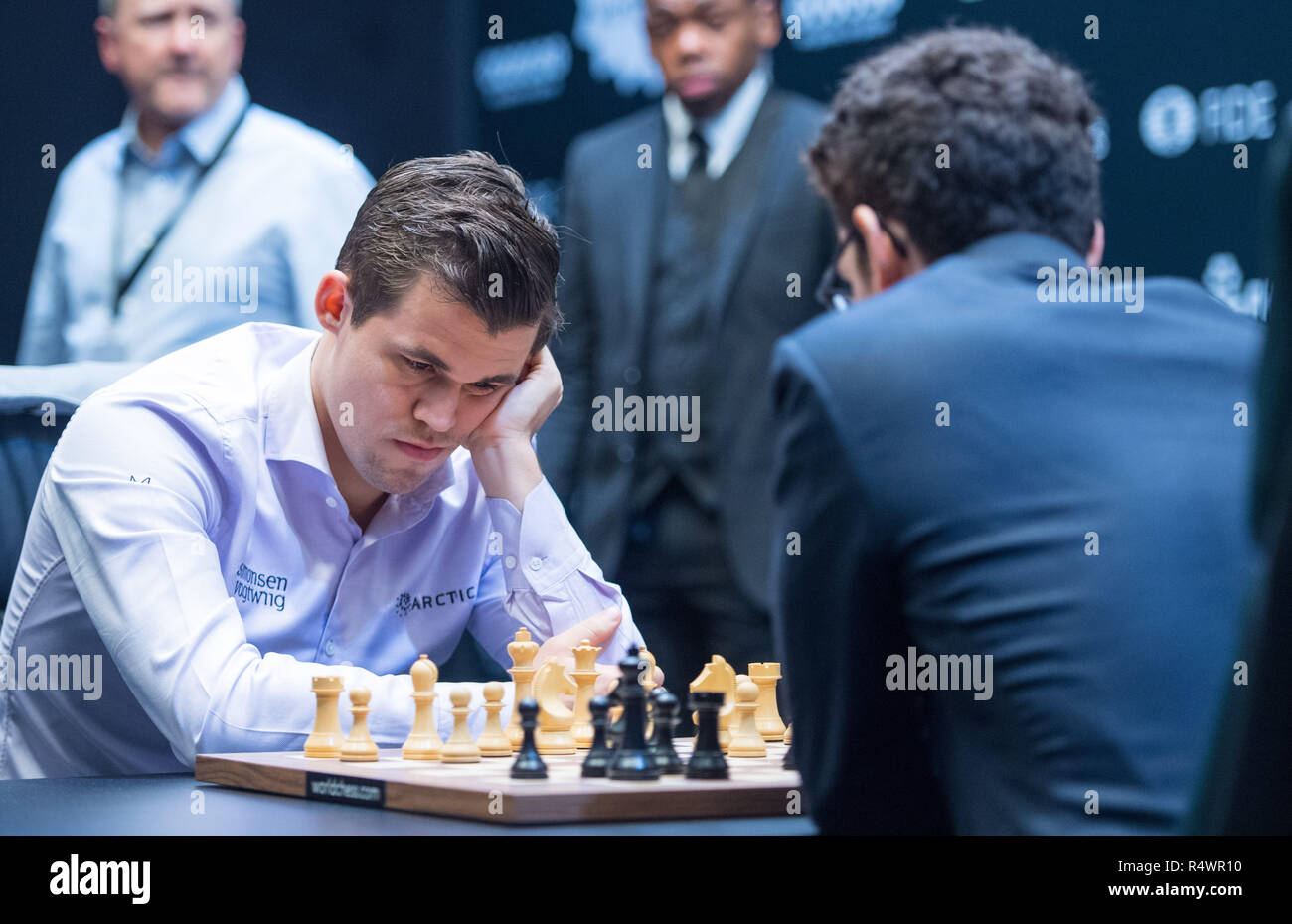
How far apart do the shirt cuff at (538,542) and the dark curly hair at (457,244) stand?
0.28m

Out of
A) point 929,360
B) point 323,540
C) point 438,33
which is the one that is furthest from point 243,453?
point 438,33

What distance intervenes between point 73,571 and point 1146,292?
1398 mm

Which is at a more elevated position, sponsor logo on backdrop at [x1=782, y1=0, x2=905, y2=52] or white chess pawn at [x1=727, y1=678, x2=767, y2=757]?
sponsor logo on backdrop at [x1=782, y1=0, x2=905, y2=52]

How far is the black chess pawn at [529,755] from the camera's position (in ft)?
4.63

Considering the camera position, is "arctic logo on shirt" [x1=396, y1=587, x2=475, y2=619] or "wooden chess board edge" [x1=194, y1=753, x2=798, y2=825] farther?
"arctic logo on shirt" [x1=396, y1=587, x2=475, y2=619]

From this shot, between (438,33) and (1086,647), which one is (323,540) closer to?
(1086,647)

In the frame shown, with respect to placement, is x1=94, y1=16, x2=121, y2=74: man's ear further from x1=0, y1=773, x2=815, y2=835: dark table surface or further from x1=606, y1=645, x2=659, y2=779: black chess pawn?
x1=606, y1=645, x2=659, y2=779: black chess pawn

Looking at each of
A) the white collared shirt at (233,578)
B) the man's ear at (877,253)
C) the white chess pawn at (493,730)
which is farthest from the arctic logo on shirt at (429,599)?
the man's ear at (877,253)

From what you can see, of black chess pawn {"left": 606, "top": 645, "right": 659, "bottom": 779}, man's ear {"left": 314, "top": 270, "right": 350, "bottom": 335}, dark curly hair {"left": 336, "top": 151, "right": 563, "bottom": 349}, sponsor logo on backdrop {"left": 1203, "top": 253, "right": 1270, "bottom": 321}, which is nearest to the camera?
black chess pawn {"left": 606, "top": 645, "right": 659, "bottom": 779}

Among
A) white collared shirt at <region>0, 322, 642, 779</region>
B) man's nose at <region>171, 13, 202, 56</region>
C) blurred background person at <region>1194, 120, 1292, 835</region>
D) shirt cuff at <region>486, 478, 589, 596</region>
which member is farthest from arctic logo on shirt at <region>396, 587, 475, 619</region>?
man's nose at <region>171, 13, 202, 56</region>

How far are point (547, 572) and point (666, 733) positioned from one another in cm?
75

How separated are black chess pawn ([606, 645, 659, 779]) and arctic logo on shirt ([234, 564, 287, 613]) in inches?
30.8

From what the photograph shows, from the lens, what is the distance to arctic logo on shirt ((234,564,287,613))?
208 centimetres

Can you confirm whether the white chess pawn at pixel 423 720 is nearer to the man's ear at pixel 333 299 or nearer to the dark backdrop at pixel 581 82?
the man's ear at pixel 333 299
